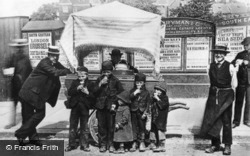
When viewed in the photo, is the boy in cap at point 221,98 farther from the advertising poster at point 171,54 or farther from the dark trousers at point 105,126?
the advertising poster at point 171,54

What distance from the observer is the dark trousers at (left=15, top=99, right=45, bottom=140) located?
5.51 meters

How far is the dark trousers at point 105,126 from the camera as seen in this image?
541 centimetres

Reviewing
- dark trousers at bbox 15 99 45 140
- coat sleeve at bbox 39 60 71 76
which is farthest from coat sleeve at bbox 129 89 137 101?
dark trousers at bbox 15 99 45 140

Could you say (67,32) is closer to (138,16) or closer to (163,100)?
(138,16)

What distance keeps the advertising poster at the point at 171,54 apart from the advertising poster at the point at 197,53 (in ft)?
0.83

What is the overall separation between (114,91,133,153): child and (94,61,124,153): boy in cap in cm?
10

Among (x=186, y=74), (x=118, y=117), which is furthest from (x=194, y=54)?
(x=118, y=117)

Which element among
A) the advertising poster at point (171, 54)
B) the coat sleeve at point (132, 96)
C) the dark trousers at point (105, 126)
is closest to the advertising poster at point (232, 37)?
the advertising poster at point (171, 54)

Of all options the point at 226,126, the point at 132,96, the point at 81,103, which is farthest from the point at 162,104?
the point at 81,103

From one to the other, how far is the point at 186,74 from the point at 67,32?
4116mm

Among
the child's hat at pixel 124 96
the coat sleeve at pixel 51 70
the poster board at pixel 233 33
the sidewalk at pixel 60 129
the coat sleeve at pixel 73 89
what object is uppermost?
the poster board at pixel 233 33

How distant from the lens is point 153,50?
550cm

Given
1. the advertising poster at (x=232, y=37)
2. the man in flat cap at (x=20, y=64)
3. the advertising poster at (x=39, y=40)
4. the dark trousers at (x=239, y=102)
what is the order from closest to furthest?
1. the man in flat cap at (x=20, y=64)
2. the dark trousers at (x=239, y=102)
3. the advertising poster at (x=232, y=37)
4. the advertising poster at (x=39, y=40)

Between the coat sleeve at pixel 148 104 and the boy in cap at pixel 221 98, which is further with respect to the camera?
the coat sleeve at pixel 148 104
